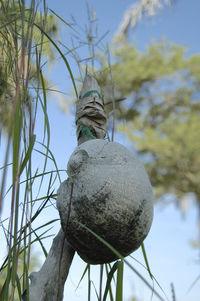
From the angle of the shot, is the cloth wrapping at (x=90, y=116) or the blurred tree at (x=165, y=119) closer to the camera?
the cloth wrapping at (x=90, y=116)

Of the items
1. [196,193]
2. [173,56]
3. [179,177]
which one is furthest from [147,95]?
[196,193]

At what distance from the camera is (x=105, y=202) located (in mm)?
600

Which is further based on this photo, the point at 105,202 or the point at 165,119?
the point at 165,119

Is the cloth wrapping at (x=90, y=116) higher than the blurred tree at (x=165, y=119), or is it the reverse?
the blurred tree at (x=165, y=119)

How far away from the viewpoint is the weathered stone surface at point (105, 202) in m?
0.60

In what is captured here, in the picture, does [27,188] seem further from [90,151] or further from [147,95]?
[147,95]

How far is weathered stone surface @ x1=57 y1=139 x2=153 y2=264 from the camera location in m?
0.60

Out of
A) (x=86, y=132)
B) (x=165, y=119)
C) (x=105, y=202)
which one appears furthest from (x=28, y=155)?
(x=165, y=119)

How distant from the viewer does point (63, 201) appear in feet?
2.10

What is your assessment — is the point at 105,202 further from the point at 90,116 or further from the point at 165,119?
the point at 165,119

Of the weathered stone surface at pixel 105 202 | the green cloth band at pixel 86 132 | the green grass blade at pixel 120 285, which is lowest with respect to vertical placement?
the green grass blade at pixel 120 285

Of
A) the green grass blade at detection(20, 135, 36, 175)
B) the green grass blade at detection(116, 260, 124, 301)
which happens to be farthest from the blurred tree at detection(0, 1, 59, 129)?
the green grass blade at detection(116, 260, 124, 301)

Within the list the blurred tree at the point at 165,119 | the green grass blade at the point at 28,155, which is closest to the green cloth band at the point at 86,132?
the green grass blade at the point at 28,155

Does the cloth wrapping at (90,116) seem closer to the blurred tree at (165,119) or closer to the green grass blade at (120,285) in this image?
the green grass blade at (120,285)
